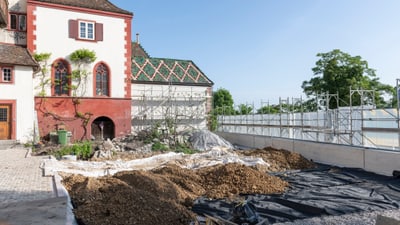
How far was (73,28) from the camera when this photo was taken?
60.0ft

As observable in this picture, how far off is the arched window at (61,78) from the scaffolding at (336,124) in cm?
1250

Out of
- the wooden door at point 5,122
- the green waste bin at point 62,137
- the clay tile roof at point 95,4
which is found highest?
the clay tile roof at point 95,4

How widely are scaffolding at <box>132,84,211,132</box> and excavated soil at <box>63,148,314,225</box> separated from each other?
11380 mm

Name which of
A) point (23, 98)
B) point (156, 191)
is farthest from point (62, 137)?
point (156, 191)

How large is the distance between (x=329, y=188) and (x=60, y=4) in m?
17.7

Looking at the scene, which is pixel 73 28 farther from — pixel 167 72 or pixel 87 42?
pixel 167 72

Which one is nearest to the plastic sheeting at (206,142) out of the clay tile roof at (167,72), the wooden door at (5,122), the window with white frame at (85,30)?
the clay tile roof at (167,72)

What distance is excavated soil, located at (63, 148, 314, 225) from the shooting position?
4.72 metres

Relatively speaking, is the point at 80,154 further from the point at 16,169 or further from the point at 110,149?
the point at 16,169

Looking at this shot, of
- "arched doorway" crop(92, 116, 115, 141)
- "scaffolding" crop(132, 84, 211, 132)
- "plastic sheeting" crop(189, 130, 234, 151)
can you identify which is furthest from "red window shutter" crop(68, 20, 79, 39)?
"plastic sheeting" crop(189, 130, 234, 151)

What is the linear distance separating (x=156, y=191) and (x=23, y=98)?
1325 cm

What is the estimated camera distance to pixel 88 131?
60.7ft

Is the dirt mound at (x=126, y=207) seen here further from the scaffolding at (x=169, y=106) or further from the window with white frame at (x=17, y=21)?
the window with white frame at (x=17, y=21)

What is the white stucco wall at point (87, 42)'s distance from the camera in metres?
17.6
